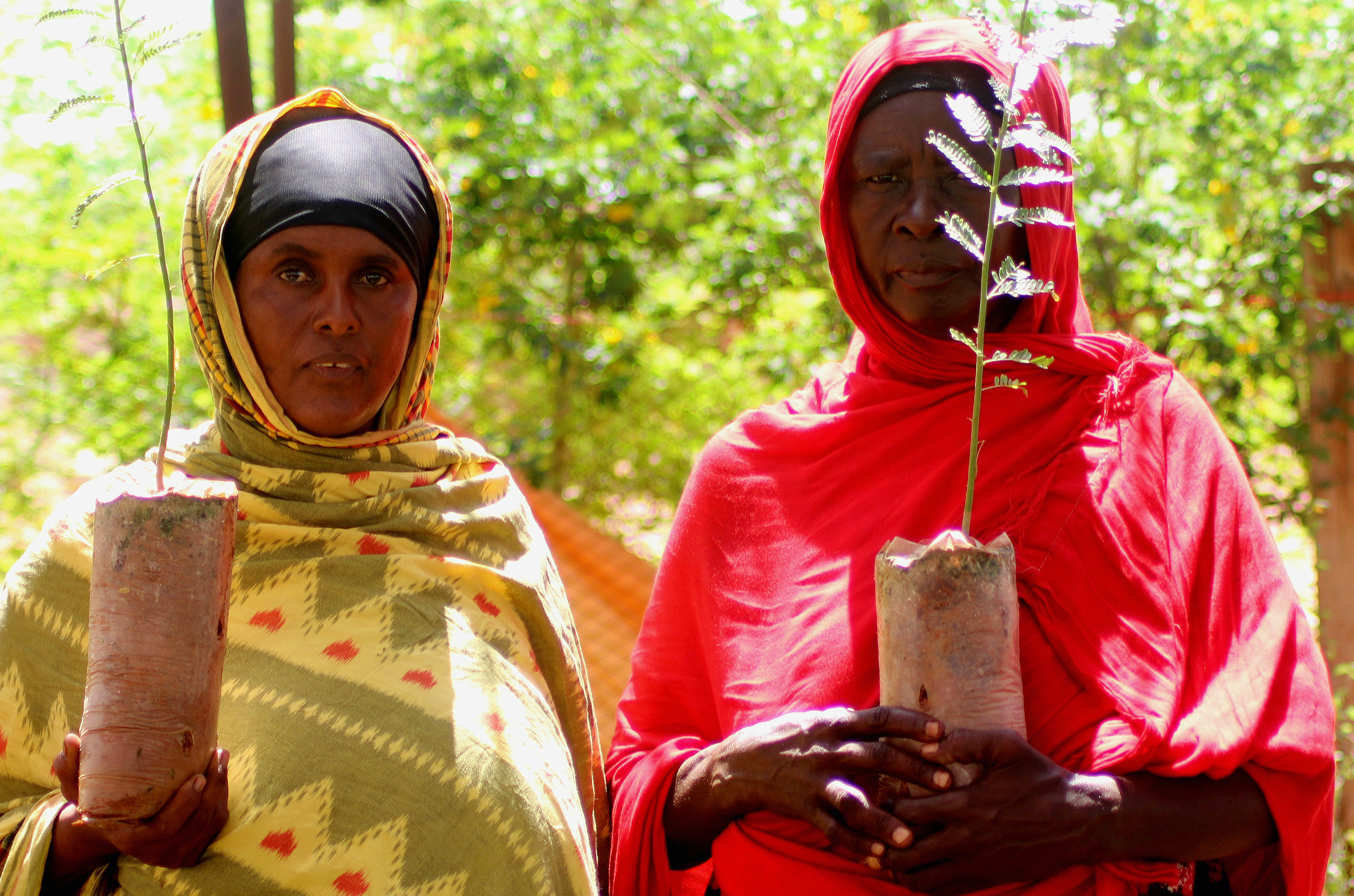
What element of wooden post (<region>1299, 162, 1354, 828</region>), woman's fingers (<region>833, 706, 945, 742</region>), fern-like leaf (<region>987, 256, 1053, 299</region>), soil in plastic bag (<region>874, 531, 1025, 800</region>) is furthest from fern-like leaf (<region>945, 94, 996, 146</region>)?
wooden post (<region>1299, 162, 1354, 828</region>)

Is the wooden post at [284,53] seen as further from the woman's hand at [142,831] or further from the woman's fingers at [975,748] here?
the woman's fingers at [975,748]

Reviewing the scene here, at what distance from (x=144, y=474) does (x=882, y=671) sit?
114cm

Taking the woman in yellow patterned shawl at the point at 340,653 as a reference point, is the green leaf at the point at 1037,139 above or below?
above

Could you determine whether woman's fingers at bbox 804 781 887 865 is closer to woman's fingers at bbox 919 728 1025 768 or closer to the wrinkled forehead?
woman's fingers at bbox 919 728 1025 768

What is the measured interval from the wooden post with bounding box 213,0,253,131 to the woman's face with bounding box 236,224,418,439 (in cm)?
120

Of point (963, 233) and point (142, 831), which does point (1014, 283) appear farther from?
point (142, 831)

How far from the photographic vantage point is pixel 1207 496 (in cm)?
180

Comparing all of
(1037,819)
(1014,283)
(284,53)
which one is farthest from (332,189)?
(284,53)

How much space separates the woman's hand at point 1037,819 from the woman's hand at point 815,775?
28mm

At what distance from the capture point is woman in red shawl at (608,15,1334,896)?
164 centimetres

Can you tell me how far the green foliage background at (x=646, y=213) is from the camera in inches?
155

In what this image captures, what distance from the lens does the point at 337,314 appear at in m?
1.89

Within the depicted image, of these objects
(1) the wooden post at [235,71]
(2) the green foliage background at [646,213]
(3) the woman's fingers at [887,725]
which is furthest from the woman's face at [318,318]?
Result: (2) the green foliage background at [646,213]

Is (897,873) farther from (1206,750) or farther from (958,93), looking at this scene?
(958,93)
